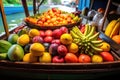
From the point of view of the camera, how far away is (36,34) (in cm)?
119

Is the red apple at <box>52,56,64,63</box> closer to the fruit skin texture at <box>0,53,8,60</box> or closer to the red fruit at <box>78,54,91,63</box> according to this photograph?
the red fruit at <box>78,54,91,63</box>

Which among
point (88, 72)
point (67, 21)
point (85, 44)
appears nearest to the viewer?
point (88, 72)

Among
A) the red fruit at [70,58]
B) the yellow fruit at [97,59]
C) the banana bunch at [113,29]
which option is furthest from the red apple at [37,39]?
the banana bunch at [113,29]

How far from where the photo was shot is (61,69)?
3.17 ft

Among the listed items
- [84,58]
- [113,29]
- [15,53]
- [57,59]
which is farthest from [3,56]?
[113,29]

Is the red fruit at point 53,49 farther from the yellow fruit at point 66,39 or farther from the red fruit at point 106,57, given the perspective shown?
the red fruit at point 106,57

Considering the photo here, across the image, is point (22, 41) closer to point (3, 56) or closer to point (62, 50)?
point (3, 56)

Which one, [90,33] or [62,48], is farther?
[90,33]

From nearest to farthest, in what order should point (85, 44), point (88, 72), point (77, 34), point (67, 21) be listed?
1. point (88, 72)
2. point (85, 44)
3. point (77, 34)
4. point (67, 21)

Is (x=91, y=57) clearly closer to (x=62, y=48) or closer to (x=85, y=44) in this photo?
(x=85, y=44)

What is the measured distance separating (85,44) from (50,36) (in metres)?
0.27

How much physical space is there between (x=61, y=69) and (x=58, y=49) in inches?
4.7

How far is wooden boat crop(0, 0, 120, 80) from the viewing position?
96 centimetres

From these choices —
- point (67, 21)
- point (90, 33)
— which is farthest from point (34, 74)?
point (67, 21)
